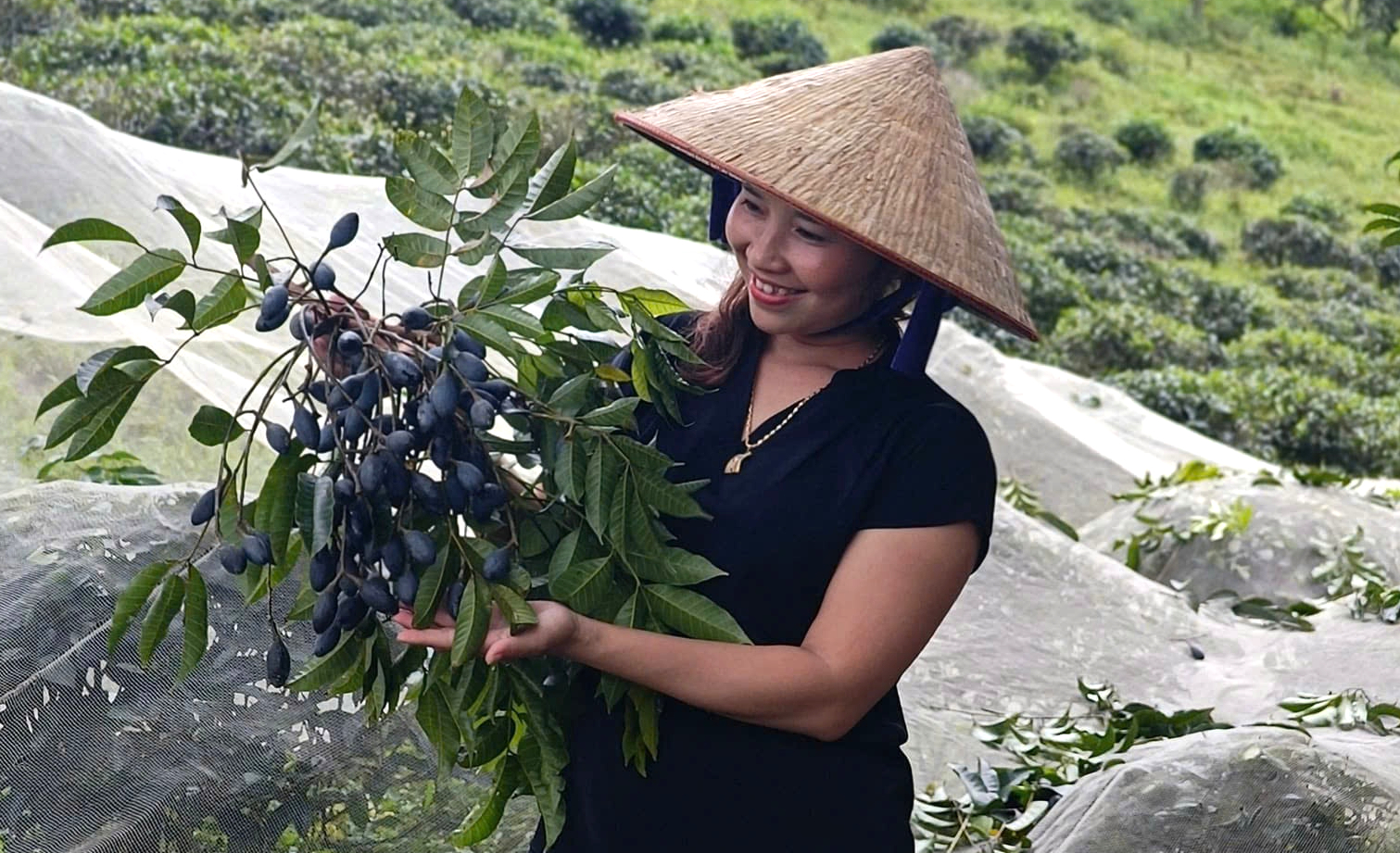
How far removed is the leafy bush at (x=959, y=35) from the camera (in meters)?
15.6

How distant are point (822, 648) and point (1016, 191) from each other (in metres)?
11.3

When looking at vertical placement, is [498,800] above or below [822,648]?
below

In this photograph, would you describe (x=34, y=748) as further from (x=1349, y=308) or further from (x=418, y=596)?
(x=1349, y=308)

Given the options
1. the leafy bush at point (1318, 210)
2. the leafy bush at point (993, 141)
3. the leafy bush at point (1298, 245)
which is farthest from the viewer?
the leafy bush at point (993, 141)

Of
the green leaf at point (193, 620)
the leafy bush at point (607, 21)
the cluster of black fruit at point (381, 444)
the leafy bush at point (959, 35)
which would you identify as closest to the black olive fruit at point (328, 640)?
the cluster of black fruit at point (381, 444)

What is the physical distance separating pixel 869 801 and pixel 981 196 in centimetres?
59

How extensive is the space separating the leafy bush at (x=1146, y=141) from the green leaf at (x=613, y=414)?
44.4 ft

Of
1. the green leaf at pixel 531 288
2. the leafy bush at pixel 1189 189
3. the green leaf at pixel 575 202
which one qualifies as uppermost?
the green leaf at pixel 575 202

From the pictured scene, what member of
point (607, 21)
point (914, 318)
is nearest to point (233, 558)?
point (914, 318)

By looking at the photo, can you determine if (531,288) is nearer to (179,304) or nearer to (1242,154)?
(179,304)

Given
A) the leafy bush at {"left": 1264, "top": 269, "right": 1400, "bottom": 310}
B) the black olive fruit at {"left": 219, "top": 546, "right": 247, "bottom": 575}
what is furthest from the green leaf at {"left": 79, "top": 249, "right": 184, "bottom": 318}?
the leafy bush at {"left": 1264, "top": 269, "right": 1400, "bottom": 310}

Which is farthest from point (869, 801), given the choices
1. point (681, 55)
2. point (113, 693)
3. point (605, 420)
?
point (681, 55)

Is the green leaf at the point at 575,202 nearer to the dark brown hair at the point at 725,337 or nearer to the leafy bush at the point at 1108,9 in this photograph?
the dark brown hair at the point at 725,337

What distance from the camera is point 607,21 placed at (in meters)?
12.7
